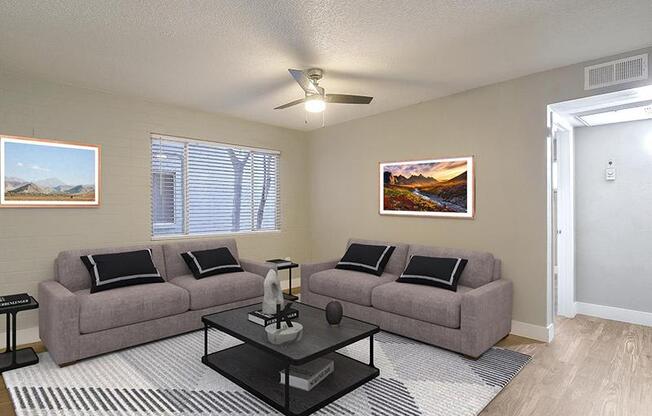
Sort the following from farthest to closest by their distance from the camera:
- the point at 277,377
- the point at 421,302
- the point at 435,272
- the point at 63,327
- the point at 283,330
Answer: the point at 435,272 → the point at 421,302 → the point at 63,327 → the point at 277,377 → the point at 283,330

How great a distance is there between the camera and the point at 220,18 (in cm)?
253

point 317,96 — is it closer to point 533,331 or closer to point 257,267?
point 257,267

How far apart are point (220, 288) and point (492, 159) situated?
3260mm

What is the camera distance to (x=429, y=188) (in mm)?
4562

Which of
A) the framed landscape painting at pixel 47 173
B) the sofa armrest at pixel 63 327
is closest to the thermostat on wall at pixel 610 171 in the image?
the sofa armrest at pixel 63 327

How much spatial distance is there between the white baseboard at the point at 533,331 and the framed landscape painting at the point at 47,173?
470cm

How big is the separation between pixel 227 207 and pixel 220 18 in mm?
3186

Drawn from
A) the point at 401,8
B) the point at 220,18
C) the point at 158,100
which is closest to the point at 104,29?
the point at 220,18

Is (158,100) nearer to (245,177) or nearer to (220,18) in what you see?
(245,177)

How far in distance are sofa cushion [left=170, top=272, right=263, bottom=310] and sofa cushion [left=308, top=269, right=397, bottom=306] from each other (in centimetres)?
70

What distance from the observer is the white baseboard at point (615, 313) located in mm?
4043

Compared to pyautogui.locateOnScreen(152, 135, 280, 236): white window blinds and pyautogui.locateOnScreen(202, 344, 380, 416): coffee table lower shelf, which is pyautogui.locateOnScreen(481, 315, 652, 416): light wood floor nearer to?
pyautogui.locateOnScreen(202, 344, 380, 416): coffee table lower shelf

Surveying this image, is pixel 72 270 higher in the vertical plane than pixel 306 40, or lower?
lower

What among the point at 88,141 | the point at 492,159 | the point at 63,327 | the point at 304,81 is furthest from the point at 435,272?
the point at 88,141
